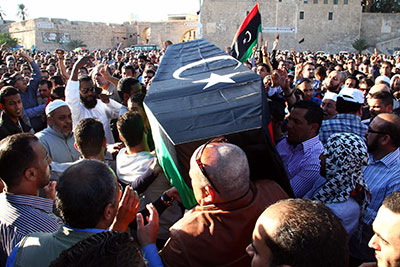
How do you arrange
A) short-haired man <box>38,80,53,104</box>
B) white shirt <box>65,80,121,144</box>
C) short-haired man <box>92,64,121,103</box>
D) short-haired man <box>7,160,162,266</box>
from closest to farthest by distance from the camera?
short-haired man <box>7,160,162,266</box> < white shirt <box>65,80,121,144</box> < short-haired man <box>38,80,53,104</box> < short-haired man <box>92,64,121,103</box>

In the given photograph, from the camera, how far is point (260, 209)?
5.00ft

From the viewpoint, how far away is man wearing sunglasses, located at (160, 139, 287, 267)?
143cm

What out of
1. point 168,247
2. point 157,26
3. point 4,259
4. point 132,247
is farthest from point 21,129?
point 157,26

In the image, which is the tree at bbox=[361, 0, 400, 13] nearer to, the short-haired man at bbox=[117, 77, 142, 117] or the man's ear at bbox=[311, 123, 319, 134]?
the short-haired man at bbox=[117, 77, 142, 117]

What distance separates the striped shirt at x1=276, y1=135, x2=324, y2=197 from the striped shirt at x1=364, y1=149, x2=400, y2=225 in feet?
1.35

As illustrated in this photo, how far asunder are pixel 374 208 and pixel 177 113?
1.60 metres

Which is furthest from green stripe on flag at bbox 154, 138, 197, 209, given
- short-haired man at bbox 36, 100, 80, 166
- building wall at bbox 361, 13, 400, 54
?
building wall at bbox 361, 13, 400, 54

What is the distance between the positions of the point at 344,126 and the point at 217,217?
2255 mm

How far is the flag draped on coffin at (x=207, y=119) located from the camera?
5.62 feet

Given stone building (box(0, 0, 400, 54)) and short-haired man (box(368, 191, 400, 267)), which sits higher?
stone building (box(0, 0, 400, 54))

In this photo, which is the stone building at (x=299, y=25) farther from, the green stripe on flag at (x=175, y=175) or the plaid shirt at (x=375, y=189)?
the green stripe on flag at (x=175, y=175)

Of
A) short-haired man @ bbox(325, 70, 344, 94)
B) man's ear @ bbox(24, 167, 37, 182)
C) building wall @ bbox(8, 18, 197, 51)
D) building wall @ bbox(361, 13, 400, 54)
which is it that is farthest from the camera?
building wall @ bbox(8, 18, 197, 51)

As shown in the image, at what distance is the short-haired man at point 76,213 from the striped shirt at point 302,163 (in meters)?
1.32

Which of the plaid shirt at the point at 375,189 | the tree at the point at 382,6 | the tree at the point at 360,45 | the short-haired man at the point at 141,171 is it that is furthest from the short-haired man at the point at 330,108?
the tree at the point at 382,6
